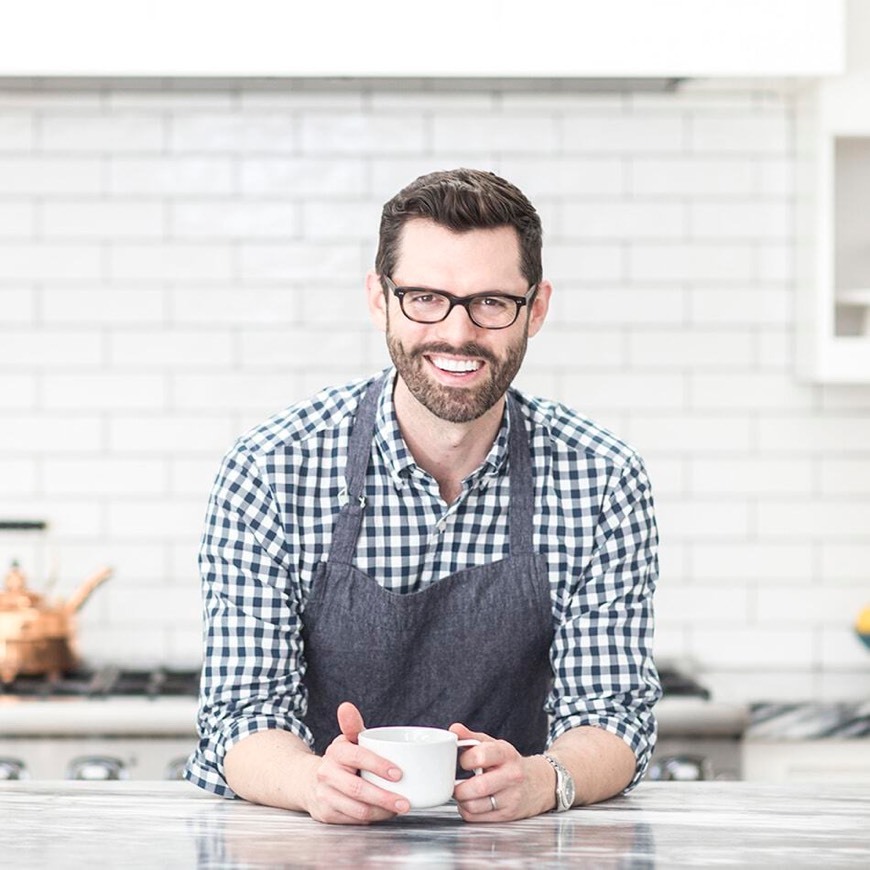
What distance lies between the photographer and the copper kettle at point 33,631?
3.07 metres

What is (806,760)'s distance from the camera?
297 centimetres

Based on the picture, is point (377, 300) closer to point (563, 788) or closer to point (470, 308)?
point (470, 308)

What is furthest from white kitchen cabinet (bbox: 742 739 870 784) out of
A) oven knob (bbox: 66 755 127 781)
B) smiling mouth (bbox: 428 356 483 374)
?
smiling mouth (bbox: 428 356 483 374)

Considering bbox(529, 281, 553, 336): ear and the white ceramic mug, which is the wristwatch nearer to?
the white ceramic mug

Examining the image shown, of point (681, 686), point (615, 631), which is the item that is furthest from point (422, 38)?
point (681, 686)

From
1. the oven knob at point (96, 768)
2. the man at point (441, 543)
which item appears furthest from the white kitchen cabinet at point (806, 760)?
the oven knob at point (96, 768)

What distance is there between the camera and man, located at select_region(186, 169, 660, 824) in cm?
183

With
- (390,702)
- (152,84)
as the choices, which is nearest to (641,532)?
(390,702)

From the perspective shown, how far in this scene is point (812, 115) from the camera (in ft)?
10.5

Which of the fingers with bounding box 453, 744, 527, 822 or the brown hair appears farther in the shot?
the brown hair

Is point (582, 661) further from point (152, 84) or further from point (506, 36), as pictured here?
point (152, 84)

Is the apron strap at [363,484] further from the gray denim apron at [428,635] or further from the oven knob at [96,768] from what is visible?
the oven knob at [96,768]

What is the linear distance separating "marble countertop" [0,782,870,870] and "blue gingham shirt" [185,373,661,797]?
0.52 feet

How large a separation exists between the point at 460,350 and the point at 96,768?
1.49 metres
